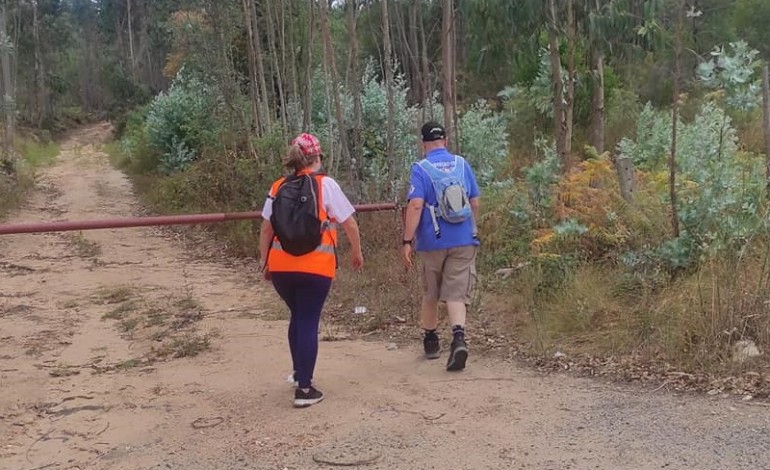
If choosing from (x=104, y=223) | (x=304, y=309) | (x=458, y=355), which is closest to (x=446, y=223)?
(x=458, y=355)

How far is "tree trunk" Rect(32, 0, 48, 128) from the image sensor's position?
45469 mm

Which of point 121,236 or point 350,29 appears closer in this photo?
point 350,29

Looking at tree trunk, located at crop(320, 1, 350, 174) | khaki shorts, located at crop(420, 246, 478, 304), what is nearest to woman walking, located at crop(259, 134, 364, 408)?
khaki shorts, located at crop(420, 246, 478, 304)

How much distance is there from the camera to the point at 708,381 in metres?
5.06

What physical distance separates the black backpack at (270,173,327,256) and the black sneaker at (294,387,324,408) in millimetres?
886

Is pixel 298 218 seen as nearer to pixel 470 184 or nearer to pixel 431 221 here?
pixel 431 221

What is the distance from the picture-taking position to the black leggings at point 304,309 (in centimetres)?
501

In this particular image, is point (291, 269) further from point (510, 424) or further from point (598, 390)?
point (598, 390)

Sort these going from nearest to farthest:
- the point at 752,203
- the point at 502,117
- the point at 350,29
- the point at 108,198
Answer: the point at 752,203 < the point at 350,29 < the point at 502,117 < the point at 108,198

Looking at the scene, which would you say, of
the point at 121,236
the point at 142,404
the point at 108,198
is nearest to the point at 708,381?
the point at 142,404

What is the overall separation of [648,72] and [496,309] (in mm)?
17551

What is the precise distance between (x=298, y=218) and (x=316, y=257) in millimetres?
277

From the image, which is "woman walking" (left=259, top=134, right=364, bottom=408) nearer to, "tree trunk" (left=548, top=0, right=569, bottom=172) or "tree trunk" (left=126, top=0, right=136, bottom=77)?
"tree trunk" (left=548, top=0, right=569, bottom=172)

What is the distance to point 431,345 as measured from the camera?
607cm
